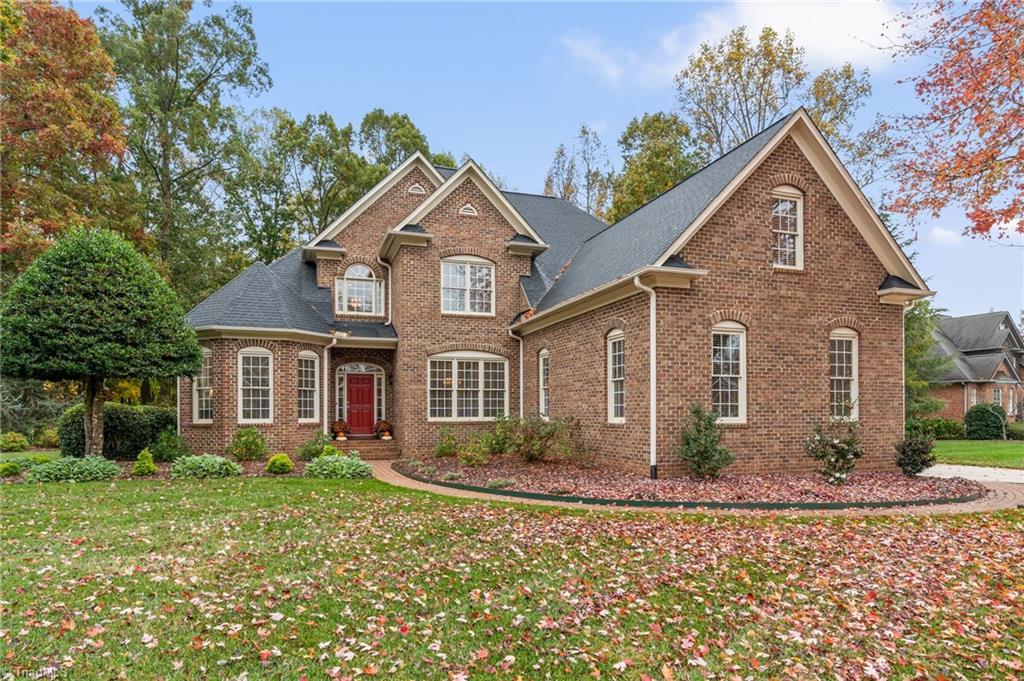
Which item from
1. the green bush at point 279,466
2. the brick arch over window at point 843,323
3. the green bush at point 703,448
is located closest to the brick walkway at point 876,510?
the green bush at point 703,448

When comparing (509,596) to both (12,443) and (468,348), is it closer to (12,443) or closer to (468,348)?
(468,348)

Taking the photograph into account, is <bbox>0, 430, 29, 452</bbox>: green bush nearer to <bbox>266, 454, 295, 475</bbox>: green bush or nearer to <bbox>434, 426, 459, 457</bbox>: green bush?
<bbox>266, 454, 295, 475</bbox>: green bush

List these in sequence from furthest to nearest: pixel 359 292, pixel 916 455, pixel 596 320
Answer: pixel 359 292
pixel 596 320
pixel 916 455

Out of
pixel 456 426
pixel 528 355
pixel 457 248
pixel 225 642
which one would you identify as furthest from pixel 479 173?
pixel 225 642

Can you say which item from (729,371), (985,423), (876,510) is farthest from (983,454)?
(876,510)

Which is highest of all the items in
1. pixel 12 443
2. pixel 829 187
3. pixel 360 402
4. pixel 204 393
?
pixel 829 187

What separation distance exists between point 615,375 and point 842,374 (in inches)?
197

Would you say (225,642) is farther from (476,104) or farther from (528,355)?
(476,104)

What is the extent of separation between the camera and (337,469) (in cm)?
1344

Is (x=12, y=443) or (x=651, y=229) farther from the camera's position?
(x=12, y=443)

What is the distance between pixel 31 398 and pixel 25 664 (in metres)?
23.8

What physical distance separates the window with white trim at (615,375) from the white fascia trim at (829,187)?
2.39 m

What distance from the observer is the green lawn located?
1758 centimetres

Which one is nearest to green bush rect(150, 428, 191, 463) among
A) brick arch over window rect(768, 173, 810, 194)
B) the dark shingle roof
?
the dark shingle roof
